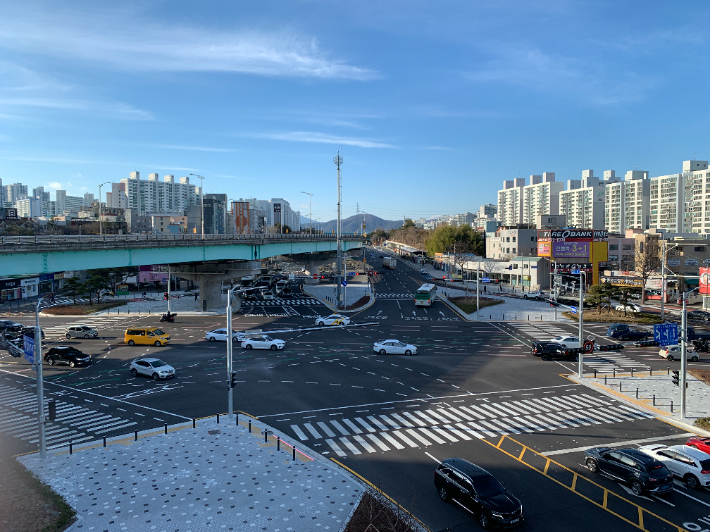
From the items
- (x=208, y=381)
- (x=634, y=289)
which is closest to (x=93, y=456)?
(x=208, y=381)

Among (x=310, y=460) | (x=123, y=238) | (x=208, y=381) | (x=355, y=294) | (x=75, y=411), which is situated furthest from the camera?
(x=355, y=294)

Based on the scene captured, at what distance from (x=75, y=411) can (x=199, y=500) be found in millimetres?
13281

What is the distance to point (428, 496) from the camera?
15773mm

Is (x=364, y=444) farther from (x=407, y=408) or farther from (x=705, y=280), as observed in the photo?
(x=705, y=280)

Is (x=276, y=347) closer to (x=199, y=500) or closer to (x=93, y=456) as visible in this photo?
(x=93, y=456)

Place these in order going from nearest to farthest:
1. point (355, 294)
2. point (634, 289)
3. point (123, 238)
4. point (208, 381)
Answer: point (208, 381)
point (123, 238)
point (634, 289)
point (355, 294)

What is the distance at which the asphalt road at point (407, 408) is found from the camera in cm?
1614

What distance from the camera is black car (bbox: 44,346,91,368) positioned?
33875mm

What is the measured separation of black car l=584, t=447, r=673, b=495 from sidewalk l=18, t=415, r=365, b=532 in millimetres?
9263

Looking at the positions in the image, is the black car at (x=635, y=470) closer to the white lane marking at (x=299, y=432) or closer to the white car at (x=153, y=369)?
the white lane marking at (x=299, y=432)

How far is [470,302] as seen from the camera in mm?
65062

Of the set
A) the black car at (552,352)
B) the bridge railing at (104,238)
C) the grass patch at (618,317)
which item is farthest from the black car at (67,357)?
the grass patch at (618,317)

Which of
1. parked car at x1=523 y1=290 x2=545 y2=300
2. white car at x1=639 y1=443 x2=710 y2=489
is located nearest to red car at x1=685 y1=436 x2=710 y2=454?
white car at x1=639 y1=443 x2=710 y2=489

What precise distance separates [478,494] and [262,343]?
2736 cm
